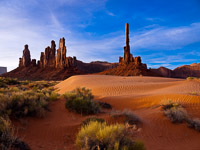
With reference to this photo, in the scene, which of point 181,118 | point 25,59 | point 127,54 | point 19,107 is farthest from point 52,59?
point 181,118

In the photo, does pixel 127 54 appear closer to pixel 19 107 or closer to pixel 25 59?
pixel 19 107

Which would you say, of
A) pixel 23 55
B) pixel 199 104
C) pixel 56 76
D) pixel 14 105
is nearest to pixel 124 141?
pixel 14 105

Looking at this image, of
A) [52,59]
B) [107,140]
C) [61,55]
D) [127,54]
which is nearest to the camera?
[107,140]

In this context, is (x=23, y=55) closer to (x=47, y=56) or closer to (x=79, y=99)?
(x=47, y=56)

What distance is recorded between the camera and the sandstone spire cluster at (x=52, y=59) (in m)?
73.1

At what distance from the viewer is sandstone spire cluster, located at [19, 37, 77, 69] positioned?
7312 cm

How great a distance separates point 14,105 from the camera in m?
6.04

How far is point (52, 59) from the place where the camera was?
81500mm

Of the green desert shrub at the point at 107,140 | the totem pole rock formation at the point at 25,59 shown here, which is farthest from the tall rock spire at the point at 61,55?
the green desert shrub at the point at 107,140

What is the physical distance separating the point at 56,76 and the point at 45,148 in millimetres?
59742

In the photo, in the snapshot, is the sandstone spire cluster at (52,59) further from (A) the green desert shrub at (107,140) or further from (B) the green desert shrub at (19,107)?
(A) the green desert shrub at (107,140)

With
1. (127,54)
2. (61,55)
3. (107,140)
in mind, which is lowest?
(107,140)

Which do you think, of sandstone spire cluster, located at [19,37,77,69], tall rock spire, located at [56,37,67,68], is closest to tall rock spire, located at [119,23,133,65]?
sandstone spire cluster, located at [19,37,77,69]

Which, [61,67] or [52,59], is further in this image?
[52,59]
